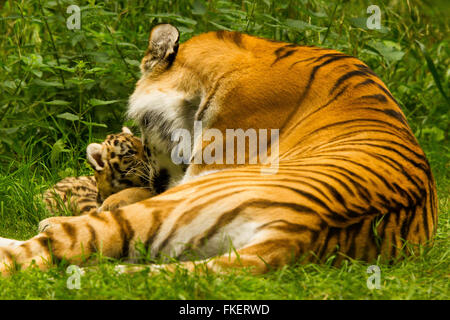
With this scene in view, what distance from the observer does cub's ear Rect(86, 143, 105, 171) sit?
15.3 feet

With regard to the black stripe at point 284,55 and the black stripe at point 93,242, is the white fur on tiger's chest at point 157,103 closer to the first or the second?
the black stripe at point 284,55

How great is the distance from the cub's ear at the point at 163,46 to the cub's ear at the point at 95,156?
2.86 ft

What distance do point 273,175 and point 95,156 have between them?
2.02 m

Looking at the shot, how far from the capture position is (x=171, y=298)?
2467 millimetres

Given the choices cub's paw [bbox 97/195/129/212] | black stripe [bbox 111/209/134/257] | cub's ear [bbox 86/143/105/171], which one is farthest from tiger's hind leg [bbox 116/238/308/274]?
cub's ear [bbox 86/143/105/171]

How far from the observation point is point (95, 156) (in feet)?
15.5

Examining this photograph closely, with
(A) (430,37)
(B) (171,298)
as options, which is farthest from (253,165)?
(A) (430,37)

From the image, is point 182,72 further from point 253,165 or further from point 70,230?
point 70,230

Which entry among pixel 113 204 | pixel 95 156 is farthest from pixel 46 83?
pixel 113 204

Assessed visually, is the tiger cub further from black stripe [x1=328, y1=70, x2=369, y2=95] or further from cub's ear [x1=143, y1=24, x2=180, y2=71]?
black stripe [x1=328, y1=70, x2=369, y2=95]

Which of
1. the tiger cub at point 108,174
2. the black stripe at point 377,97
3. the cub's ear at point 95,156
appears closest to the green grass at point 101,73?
the tiger cub at point 108,174

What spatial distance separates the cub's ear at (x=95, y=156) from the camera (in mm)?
4672

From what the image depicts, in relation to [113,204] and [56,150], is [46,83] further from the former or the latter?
[113,204]

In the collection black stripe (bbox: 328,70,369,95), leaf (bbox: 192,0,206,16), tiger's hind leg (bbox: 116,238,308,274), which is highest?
leaf (bbox: 192,0,206,16)
